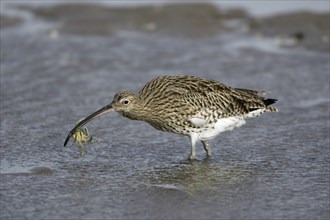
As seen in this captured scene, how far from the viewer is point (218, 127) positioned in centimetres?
940

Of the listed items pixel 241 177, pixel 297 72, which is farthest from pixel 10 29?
pixel 241 177

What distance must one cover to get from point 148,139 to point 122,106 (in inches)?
41.3

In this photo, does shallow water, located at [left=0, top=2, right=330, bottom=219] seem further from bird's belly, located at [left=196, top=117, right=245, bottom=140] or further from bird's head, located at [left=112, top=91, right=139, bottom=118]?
bird's head, located at [left=112, top=91, right=139, bottom=118]

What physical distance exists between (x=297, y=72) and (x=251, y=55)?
1263 mm

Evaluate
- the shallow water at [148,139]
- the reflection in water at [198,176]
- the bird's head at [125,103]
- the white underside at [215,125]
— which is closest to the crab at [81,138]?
the shallow water at [148,139]

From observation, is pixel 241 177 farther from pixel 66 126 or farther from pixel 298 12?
pixel 298 12

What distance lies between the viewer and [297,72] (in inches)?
520

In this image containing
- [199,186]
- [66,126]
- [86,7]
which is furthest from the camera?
[86,7]

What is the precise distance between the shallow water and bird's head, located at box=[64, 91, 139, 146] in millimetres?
484

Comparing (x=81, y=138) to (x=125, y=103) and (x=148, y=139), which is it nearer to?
(x=125, y=103)

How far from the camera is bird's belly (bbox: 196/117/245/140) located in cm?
930

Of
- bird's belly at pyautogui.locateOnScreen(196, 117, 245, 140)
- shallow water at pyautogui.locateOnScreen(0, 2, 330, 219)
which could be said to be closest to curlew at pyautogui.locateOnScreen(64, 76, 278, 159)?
bird's belly at pyautogui.locateOnScreen(196, 117, 245, 140)

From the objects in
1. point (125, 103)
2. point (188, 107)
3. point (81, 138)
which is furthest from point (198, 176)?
point (81, 138)

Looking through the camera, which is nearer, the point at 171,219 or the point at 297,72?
the point at 171,219
